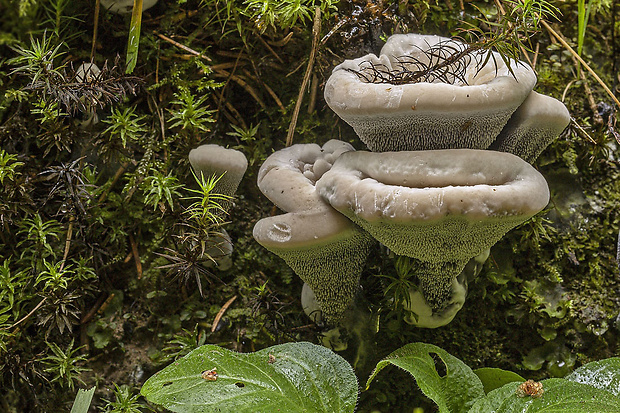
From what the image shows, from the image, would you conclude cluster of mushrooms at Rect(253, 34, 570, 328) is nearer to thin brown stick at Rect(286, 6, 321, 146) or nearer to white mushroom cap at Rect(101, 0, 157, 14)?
thin brown stick at Rect(286, 6, 321, 146)

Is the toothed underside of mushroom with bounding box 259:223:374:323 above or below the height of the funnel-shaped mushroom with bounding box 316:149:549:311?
below

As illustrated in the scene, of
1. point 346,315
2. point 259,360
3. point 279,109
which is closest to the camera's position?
point 259,360

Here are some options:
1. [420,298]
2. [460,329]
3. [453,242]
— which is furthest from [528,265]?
[453,242]

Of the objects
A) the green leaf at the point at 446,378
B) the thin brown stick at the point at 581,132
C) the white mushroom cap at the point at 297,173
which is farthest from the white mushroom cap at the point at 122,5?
the thin brown stick at the point at 581,132

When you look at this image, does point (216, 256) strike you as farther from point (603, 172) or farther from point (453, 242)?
point (603, 172)

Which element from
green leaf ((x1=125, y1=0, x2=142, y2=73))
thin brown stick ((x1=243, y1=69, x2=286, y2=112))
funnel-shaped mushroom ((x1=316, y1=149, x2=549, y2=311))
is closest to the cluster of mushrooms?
funnel-shaped mushroom ((x1=316, y1=149, x2=549, y2=311))

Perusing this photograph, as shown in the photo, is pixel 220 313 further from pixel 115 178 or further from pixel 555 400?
pixel 555 400

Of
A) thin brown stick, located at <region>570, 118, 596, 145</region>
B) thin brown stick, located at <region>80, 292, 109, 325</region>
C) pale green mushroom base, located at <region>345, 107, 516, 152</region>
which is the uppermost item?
pale green mushroom base, located at <region>345, 107, 516, 152</region>
